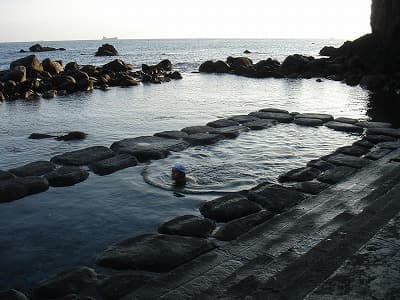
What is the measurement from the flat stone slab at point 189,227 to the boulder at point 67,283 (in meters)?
1.22

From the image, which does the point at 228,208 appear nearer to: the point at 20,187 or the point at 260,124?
the point at 20,187

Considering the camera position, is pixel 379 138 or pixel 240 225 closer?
pixel 240 225

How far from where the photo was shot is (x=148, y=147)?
30.0ft

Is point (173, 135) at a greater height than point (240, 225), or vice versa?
point (173, 135)

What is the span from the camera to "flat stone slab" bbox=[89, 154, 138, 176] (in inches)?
308

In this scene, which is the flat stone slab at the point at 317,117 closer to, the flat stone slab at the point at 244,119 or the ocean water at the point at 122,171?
the ocean water at the point at 122,171

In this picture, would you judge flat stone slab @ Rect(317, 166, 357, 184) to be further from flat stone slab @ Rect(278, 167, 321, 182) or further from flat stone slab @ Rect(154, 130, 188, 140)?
flat stone slab @ Rect(154, 130, 188, 140)

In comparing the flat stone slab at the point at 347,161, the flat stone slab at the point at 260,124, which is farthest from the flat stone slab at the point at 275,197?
the flat stone slab at the point at 260,124

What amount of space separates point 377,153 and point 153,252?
5.97 m

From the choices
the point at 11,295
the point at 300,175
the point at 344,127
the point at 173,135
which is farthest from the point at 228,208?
the point at 344,127

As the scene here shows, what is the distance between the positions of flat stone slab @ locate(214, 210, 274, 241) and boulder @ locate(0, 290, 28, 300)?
2.23 metres

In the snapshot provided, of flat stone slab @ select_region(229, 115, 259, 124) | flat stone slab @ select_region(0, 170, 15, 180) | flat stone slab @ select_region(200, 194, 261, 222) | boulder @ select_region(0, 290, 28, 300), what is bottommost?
boulder @ select_region(0, 290, 28, 300)

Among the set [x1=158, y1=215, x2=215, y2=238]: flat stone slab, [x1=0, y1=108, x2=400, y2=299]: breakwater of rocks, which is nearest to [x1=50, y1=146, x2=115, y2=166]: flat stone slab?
[x1=0, y1=108, x2=400, y2=299]: breakwater of rocks

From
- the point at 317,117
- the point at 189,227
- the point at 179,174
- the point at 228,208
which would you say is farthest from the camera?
the point at 317,117
